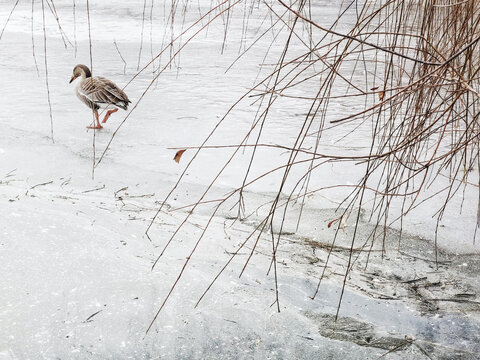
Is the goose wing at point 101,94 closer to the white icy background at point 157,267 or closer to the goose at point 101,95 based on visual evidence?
the goose at point 101,95

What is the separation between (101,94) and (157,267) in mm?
2706

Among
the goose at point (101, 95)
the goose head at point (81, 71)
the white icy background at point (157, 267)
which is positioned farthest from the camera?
the goose head at point (81, 71)

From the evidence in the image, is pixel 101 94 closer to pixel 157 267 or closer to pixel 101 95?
pixel 101 95

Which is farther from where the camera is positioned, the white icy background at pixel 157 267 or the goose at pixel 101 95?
the goose at pixel 101 95

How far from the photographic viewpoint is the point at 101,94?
4391mm

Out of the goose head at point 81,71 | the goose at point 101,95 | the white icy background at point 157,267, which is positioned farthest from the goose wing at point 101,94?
the goose head at point 81,71

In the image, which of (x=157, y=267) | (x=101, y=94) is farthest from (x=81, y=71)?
(x=157, y=267)

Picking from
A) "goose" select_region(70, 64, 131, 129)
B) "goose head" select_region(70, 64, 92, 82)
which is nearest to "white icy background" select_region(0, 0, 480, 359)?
"goose" select_region(70, 64, 131, 129)

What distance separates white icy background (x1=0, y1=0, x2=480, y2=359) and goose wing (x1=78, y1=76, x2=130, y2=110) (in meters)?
0.26

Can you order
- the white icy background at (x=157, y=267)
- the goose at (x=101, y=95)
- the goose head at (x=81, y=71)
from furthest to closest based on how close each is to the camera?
the goose head at (x=81, y=71), the goose at (x=101, y=95), the white icy background at (x=157, y=267)

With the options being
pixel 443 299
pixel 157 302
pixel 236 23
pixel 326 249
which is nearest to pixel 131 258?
pixel 157 302

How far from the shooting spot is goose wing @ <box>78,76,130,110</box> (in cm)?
431

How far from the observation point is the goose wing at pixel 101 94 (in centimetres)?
431

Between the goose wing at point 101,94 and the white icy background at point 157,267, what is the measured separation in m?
0.26
